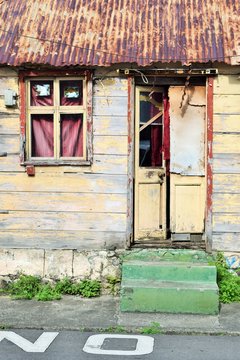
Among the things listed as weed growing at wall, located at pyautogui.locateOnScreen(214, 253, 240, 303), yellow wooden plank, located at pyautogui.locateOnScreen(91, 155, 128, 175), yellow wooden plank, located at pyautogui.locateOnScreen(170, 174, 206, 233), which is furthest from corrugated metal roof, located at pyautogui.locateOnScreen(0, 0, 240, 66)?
weed growing at wall, located at pyautogui.locateOnScreen(214, 253, 240, 303)

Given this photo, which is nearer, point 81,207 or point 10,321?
point 10,321

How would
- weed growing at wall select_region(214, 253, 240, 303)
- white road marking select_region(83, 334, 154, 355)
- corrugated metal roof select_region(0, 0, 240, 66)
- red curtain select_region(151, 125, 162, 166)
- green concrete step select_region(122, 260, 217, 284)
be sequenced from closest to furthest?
white road marking select_region(83, 334, 154, 355) < green concrete step select_region(122, 260, 217, 284) < weed growing at wall select_region(214, 253, 240, 303) < corrugated metal roof select_region(0, 0, 240, 66) < red curtain select_region(151, 125, 162, 166)

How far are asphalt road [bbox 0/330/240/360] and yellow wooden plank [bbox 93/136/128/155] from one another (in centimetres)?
298

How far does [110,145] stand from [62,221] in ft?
4.85

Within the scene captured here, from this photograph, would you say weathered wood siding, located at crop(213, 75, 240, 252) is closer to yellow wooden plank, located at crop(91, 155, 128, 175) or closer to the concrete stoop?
the concrete stoop

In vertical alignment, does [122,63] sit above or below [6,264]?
above

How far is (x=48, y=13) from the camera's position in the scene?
28.4 ft

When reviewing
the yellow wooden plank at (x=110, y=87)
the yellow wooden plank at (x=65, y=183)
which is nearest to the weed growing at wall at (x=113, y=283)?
the yellow wooden plank at (x=65, y=183)

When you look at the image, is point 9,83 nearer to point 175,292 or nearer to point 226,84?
point 226,84

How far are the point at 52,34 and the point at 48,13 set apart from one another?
571mm

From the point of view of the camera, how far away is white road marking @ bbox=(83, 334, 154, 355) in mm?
5922

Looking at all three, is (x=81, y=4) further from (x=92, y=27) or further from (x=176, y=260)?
(x=176, y=260)

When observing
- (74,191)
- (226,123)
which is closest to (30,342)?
(74,191)

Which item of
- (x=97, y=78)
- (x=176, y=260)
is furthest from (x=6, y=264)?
(x=97, y=78)
